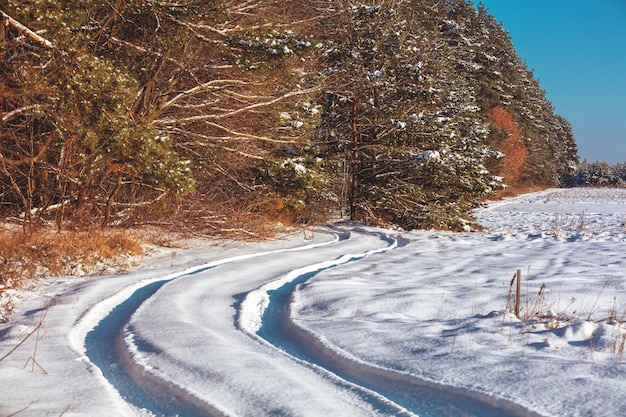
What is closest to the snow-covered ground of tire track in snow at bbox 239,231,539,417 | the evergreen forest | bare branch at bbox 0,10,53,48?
tire track in snow at bbox 239,231,539,417

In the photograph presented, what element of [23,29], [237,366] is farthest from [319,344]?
[23,29]

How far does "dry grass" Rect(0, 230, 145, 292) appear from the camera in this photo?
7957mm

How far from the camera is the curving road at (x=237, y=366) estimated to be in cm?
322

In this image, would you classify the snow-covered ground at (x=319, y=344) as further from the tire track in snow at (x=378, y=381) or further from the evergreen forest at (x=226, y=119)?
the evergreen forest at (x=226, y=119)

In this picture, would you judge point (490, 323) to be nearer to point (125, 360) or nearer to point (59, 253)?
point (125, 360)

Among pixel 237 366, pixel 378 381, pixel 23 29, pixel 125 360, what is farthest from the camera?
pixel 23 29

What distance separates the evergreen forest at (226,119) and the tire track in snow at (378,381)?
482cm

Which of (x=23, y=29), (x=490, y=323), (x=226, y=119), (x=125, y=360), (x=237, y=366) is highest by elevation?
(x=23, y=29)

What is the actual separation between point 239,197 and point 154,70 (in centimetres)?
427

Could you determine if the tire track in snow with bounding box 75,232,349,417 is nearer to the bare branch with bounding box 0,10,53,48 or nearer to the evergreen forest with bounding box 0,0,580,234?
the evergreen forest with bounding box 0,0,580,234

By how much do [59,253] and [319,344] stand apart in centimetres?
578

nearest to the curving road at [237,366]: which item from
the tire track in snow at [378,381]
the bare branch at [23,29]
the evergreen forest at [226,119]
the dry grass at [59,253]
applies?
the tire track in snow at [378,381]

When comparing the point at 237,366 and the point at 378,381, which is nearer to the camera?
the point at 378,381

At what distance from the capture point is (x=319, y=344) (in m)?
4.40
